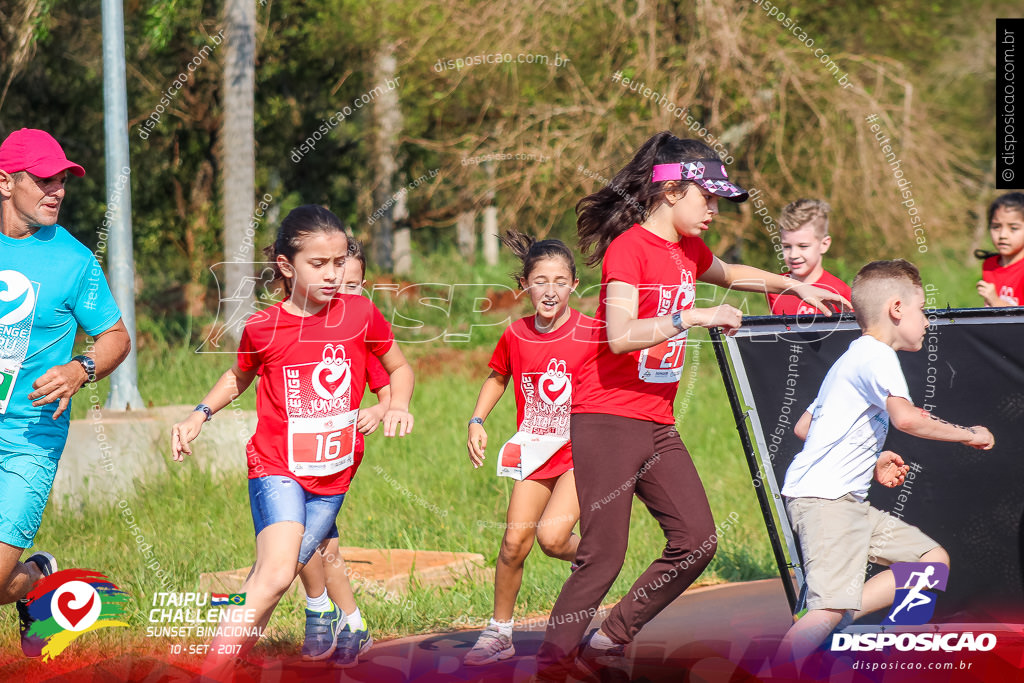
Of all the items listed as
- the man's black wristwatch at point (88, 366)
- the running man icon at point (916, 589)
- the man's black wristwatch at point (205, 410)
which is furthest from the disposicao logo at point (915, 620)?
the man's black wristwatch at point (88, 366)

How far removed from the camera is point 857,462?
13.9ft

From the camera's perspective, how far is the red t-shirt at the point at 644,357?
4293mm

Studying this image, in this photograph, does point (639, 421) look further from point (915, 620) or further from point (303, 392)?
point (915, 620)

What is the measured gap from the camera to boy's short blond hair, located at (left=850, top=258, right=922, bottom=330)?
14.1ft

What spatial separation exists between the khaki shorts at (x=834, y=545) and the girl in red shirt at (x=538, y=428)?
100 centimetres

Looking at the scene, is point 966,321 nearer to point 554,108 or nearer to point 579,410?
point 579,410

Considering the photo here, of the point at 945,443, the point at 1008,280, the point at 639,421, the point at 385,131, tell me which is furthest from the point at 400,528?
the point at 385,131

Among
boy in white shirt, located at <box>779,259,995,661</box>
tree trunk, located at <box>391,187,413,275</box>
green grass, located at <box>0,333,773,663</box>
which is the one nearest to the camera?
boy in white shirt, located at <box>779,259,995,661</box>

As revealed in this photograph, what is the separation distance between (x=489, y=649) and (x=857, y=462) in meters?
1.73

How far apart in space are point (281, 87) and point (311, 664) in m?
12.7

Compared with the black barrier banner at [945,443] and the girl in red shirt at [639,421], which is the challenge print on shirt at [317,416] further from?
the black barrier banner at [945,443]

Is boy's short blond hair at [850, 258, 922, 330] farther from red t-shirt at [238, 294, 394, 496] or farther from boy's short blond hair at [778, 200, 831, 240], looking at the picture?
red t-shirt at [238, 294, 394, 496]

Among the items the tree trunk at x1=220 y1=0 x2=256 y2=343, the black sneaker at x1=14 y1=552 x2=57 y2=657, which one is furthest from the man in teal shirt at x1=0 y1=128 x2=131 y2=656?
the tree trunk at x1=220 y1=0 x2=256 y2=343

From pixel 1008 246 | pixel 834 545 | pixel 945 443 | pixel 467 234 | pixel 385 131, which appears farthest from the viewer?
pixel 467 234
